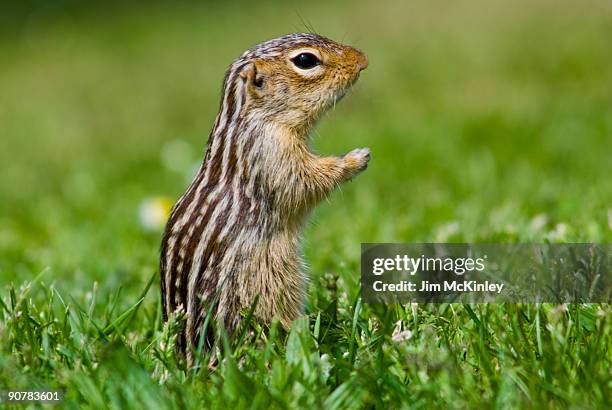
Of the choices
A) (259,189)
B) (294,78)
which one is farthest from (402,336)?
(294,78)

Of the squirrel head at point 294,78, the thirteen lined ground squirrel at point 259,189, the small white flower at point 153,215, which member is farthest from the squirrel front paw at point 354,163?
the small white flower at point 153,215

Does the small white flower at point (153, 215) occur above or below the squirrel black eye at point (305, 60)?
above

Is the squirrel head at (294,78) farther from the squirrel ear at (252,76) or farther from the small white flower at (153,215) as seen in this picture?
the small white flower at (153,215)

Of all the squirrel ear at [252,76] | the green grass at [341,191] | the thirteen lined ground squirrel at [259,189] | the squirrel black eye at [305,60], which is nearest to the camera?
the green grass at [341,191]

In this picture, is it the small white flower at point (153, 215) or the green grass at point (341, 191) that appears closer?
the green grass at point (341, 191)

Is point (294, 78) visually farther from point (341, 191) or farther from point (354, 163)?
point (341, 191)

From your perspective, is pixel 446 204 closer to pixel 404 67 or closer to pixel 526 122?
pixel 526 122

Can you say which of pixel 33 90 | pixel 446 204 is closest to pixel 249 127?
pixel 446 204
